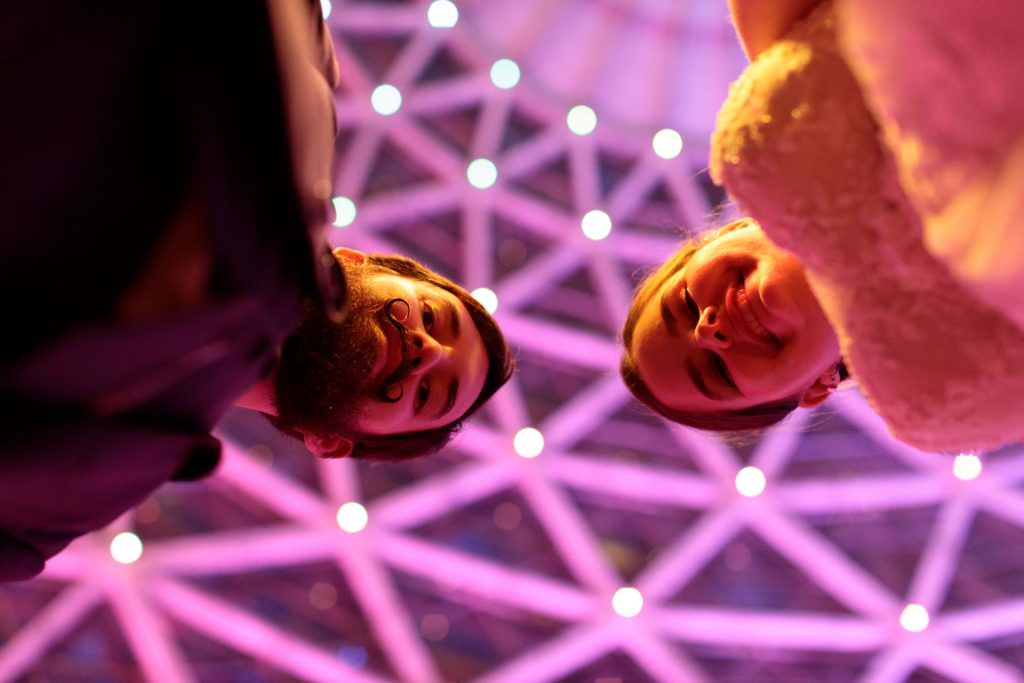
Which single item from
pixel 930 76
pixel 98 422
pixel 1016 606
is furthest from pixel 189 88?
pixel 1016 606

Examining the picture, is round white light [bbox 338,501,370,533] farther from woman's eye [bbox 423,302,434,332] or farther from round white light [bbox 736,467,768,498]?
woman's eye [bbox 423,302,434,332]

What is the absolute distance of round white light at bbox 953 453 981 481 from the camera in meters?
10.8

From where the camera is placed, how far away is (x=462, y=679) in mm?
11070

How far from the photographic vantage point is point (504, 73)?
465 inches

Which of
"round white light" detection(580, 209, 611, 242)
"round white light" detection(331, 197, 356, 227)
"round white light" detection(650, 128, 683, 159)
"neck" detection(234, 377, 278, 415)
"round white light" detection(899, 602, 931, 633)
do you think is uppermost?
"round white light" detection(650, 128, 683, 159)

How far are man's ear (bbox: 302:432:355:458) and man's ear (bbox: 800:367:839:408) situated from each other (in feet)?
6.63

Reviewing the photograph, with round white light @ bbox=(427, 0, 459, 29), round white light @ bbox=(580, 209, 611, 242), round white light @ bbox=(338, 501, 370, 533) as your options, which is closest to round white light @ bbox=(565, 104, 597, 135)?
round white light @ bbox=(580, 209, 611, 242)

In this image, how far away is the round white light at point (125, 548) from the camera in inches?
400

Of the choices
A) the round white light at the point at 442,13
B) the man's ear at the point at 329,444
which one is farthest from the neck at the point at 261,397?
the round white light at the point at 442,13

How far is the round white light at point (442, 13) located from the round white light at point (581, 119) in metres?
1.83

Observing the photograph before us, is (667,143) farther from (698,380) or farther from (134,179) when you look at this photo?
(134,179)

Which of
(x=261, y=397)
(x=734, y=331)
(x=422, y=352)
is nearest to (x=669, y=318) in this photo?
(x=734, y=331)

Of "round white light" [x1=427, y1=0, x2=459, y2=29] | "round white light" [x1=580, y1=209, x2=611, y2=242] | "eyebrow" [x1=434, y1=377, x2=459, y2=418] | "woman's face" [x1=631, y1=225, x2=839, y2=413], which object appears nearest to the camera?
"woman's face" [x1=631, y1=225, x2=839, y2=413]

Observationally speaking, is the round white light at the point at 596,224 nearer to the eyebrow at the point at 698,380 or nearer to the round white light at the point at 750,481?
the round white light at the point at 750,481
